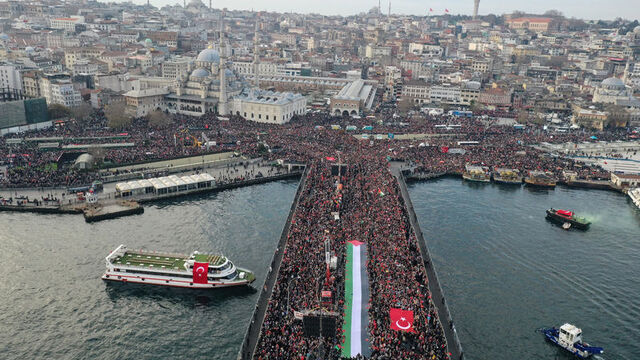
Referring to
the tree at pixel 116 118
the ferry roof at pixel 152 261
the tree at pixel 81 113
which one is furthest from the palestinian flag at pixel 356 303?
the tree at pixel 81 113

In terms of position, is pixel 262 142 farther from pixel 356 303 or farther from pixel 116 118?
pixel 356 303

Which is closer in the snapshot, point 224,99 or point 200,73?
point 224,99

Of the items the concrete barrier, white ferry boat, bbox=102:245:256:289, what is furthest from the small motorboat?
white ferry boat, bbox=102:245:256:289

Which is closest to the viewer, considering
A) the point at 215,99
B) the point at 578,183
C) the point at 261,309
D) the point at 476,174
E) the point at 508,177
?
the point at 261,309

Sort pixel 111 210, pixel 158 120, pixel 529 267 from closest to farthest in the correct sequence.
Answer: pixel 529 267, pixel 111 210, pixel 158 120

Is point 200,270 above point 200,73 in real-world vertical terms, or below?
below

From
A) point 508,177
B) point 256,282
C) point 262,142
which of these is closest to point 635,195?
point 508,177
